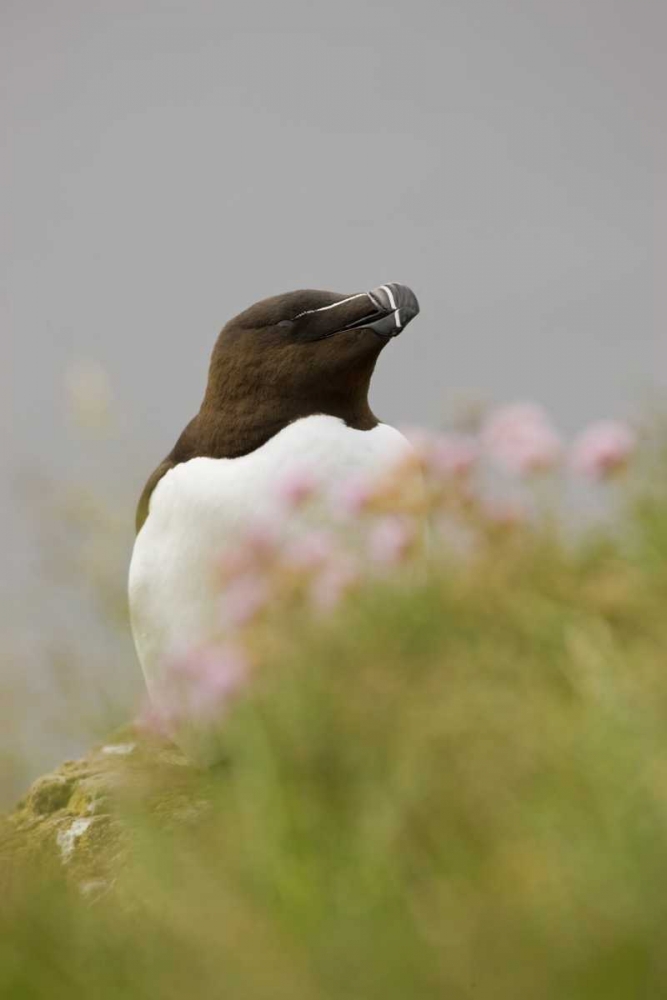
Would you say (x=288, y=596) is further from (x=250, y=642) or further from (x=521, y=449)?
(x=521, y=449)

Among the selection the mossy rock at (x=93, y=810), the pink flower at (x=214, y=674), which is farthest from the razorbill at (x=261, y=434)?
the pink flower at (x=214, y=674)

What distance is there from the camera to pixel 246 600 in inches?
117

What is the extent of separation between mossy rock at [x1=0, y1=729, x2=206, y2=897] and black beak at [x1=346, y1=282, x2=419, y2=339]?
1.65 meters

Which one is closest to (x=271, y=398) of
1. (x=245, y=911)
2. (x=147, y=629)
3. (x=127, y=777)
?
(x=147, y=629)

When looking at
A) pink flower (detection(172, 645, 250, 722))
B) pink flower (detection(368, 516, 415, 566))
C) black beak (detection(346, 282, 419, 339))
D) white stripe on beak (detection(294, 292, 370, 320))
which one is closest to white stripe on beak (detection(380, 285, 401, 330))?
black beak (detection(346, 282, 419, 339))

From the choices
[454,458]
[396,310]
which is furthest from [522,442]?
[396,310]

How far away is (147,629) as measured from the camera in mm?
5188

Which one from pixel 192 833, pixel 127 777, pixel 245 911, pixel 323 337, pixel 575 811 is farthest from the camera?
pixel 323 337

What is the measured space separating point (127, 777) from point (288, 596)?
1.09m

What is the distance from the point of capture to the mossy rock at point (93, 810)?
11.8ft

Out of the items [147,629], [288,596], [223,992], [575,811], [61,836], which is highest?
[288,596]

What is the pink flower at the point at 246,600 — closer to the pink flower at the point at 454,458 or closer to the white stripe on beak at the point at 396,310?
the pink flower at the point at 454,458

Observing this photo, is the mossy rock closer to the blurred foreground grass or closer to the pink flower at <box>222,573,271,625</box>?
the blurred foreground grass

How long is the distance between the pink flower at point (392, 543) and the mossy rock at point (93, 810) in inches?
29.2
